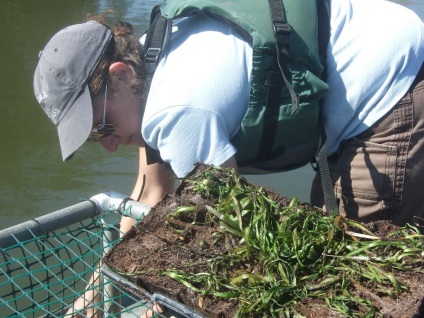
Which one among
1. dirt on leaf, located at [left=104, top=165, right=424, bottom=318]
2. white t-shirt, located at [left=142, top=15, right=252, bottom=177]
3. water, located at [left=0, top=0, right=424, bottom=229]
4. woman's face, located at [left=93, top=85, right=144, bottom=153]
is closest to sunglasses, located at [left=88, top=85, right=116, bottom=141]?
woman's face, located at [left=93, top=85, right=144, bottom=153]

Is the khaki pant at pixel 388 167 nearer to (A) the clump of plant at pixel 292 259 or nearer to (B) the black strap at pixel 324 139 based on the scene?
(B) the black strap at pixel 324 139

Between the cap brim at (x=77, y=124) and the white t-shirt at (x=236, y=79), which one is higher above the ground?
the white t-shirt at (x=236, y=79)

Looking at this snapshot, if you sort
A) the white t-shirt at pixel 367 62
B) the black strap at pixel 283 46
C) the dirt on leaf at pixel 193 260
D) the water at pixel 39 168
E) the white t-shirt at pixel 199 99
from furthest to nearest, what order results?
the water at pixel 39 168, the white t-shirt at pixel 367 62, the black strap at pixel 283 46, the white t-shirt at pixel 199 99, the dirt on leaf at pixel 193 260

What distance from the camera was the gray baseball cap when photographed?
87.3 inches

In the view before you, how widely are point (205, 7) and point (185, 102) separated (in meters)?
0.33

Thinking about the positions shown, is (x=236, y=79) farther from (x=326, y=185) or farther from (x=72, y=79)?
(x=72, y=79)

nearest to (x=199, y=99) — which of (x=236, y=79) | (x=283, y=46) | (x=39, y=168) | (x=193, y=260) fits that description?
(x=236, y=79)

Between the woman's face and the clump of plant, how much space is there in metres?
0.69

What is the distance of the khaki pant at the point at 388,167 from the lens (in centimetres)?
223

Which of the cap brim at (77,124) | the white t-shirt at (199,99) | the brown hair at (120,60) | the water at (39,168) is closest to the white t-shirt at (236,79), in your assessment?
the white t-shirt at (199,99)

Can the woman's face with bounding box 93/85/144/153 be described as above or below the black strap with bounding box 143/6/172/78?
below

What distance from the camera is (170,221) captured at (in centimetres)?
162

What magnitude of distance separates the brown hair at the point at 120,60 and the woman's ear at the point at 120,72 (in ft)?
0.05

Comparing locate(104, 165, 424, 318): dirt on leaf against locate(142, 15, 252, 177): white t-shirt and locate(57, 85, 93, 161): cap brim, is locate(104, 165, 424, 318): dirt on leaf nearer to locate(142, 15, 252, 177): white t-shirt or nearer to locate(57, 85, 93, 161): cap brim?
locate(142, 15, 252, 177): white t-shirt
